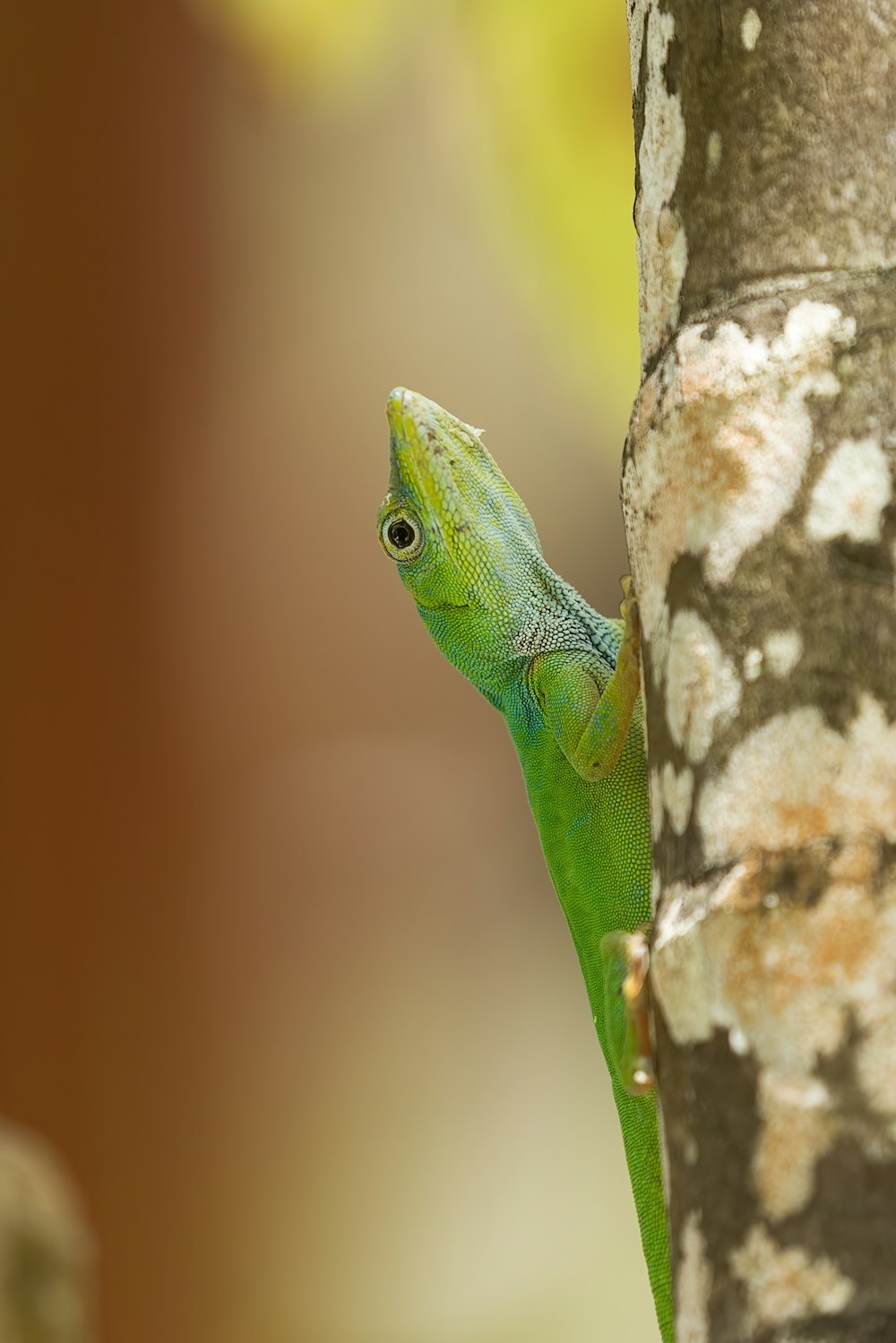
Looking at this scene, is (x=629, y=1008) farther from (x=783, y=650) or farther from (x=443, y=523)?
(x=443, y=523)

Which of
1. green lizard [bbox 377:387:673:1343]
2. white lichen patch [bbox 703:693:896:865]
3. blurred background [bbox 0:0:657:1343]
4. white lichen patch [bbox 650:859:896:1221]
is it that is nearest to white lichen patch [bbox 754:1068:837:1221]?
white lichen patch [bbox 650:859:896:1221]

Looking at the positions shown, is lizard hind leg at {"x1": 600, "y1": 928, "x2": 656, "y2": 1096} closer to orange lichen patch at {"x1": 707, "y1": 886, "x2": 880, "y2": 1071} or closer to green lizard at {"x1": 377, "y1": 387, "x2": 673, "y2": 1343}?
green lizard at {"x1": 377, "y1": 387, "x2": 673, "y2": 1343}

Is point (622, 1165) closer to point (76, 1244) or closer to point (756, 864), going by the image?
point (76, 1244)

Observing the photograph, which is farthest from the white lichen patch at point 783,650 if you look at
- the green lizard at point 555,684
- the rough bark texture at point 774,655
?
the green lizard at point 555,684

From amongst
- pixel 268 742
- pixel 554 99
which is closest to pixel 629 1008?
pixel 554 99

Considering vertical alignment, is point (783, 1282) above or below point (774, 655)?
below
